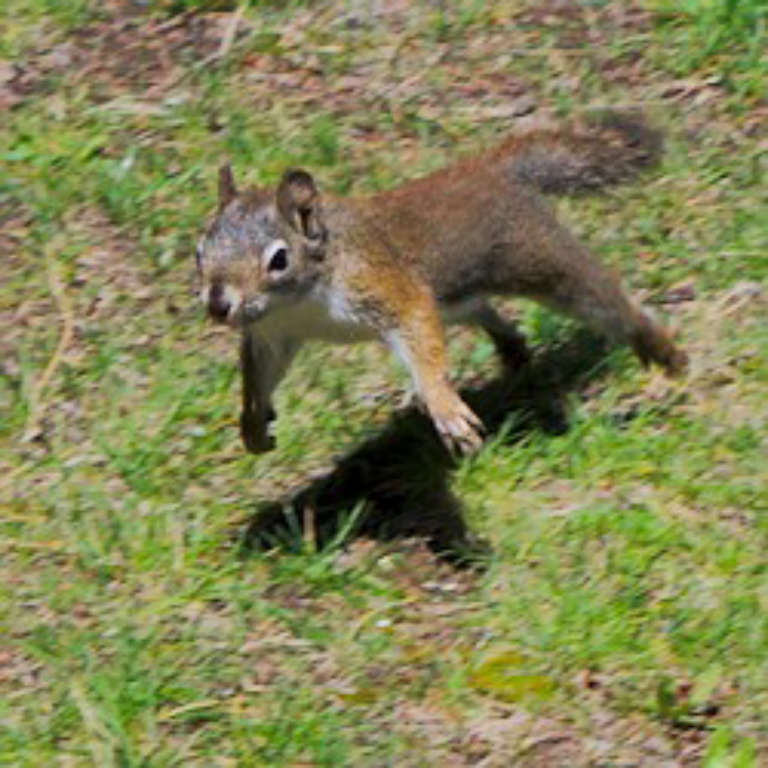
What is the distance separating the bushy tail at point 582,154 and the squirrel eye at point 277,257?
104cm

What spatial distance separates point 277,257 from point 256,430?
23.4 inches

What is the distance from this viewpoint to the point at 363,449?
7258mm

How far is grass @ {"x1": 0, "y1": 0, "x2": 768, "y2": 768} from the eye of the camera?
19.8ft

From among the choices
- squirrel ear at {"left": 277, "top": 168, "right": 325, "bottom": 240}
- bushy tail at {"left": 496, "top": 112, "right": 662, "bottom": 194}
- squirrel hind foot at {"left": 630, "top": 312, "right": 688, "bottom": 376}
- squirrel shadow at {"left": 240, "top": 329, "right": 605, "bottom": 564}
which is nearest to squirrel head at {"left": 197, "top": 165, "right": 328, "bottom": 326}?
squirrel ear at {"left": 277, "top": 168, "right": 325, "bottom": 240}

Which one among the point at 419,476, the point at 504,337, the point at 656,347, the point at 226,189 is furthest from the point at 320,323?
the point at 656,347

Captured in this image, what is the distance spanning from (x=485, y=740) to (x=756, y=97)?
3522 millimetres

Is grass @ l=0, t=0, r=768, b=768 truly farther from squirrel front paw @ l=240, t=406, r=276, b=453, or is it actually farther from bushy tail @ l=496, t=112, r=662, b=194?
bushy tail @ l=496, t=112, r=662, b=194

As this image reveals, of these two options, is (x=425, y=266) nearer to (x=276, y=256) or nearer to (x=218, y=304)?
(x=276, y=256)

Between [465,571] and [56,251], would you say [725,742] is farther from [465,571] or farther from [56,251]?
[56,251]

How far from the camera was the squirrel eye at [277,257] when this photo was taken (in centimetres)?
659

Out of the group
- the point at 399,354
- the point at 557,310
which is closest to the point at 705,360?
the point at 557,310

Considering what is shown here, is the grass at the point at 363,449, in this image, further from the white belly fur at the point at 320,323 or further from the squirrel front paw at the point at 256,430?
the white belly fur at the point at 320,323

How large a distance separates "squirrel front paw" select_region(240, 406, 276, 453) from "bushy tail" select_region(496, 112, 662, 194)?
1211mm

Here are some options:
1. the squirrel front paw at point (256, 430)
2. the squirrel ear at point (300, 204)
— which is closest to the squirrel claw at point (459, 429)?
the squirrel front paw at point (256, 430)
